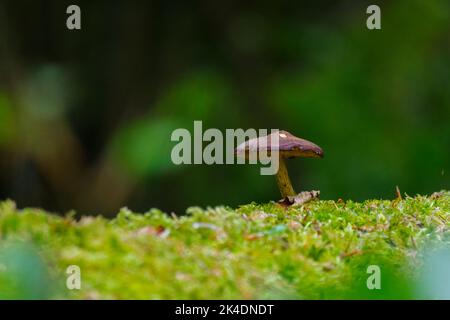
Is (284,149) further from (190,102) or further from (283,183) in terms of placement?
(190,102)

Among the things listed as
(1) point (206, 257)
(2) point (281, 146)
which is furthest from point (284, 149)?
(1) point (206, 257)

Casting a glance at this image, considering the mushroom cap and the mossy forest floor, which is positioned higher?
the mushroom cap

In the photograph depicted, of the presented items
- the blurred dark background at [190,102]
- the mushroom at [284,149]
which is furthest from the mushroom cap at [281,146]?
the blurred dark background at [190,102]

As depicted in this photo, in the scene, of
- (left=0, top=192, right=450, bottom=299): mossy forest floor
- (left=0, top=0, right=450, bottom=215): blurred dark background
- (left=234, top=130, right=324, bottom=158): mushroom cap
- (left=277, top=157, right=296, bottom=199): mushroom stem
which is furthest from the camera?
(left=0, top=0, right=450, bottom=215): blurred dark background

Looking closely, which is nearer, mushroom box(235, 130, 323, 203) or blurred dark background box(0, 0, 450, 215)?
mushroom box(235, 130, 323, 203)

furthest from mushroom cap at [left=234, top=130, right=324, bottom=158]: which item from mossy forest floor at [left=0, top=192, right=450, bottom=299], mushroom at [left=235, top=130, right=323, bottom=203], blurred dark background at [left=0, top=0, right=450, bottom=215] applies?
blurred dark background at [left=0, top=0, right=450, bottom=215]

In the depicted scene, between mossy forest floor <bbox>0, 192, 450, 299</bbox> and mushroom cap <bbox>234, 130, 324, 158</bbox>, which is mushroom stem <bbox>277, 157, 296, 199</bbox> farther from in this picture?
Result: mossy forest floor <bbox>0, 192, 450, 299</bbox>

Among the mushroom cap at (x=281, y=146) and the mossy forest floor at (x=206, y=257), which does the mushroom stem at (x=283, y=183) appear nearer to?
the mushroom cap at (x=281, y=146)
